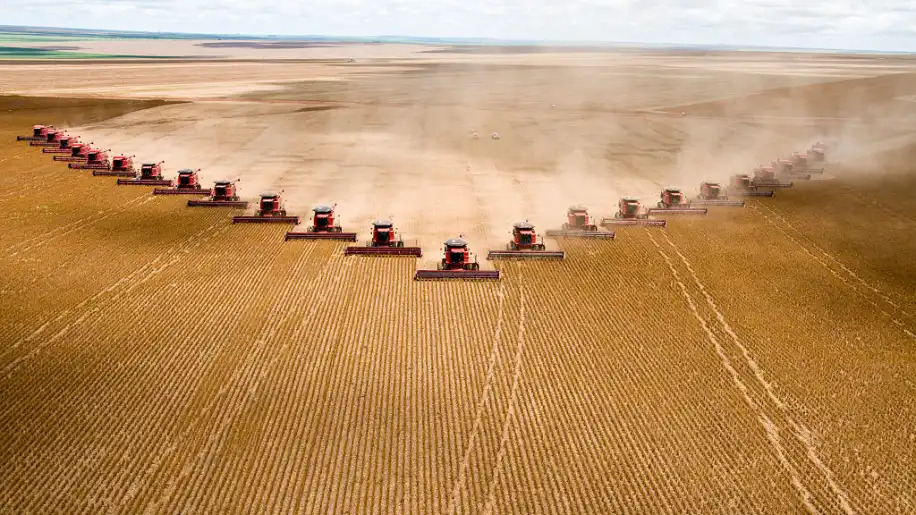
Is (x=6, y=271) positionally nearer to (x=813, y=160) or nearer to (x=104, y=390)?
(x=104, y=390)

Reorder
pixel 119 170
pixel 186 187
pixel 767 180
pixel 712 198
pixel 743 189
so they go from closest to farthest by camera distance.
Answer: pixel 186 187 → pixel 712 198 → pixel 743 189 → pixel 119 170 → pixel 767 180

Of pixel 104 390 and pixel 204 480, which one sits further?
pixel 104 390

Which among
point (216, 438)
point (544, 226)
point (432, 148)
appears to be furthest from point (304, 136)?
point (216, 438)

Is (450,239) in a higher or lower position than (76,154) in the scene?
higher

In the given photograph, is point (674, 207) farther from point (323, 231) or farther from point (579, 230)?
point (323, 231)

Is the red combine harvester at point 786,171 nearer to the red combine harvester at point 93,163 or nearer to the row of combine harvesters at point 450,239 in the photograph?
the row of combine harvesters at point 450,239

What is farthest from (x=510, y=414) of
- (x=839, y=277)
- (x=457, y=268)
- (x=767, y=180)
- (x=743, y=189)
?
(x=767, y=180)

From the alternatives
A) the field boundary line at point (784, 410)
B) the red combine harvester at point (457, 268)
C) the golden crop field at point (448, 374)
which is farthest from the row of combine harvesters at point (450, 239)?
the field boundary line at point (784, 410)
